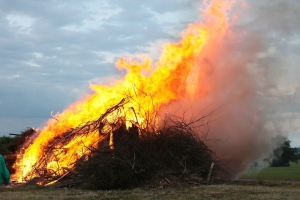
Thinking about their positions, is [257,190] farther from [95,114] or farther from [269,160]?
[269,160]

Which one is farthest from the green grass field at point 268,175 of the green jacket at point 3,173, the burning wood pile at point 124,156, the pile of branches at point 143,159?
the green jacket at point 3,173

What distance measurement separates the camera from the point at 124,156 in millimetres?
16641

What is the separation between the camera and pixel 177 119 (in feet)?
70.0

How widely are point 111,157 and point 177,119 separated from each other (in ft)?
18.5

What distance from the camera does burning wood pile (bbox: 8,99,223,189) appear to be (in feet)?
53.2

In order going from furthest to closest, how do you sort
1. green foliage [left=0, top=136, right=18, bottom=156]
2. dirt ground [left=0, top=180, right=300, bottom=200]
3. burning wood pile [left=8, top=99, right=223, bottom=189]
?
green foliage [left=0, top=136, right=18, bottom=156] → burning wood pile [left=8, top=99, right=223, bottom=189] → dirt ground [left=0, top=180, right=300, bottom=200]

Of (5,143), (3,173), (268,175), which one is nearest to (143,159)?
(3,173)

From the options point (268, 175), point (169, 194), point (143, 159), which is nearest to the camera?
point (169, 194)

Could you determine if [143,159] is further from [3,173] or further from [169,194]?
[3,173]

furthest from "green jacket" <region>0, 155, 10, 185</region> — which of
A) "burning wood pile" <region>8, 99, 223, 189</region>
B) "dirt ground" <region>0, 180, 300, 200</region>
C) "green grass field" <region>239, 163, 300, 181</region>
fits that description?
"green grass field" <region>239, 163, 300, 181</region>

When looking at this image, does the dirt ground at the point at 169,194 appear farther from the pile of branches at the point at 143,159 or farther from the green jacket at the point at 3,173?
the green jacket at the point at 3,173

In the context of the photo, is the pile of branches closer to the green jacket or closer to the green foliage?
the green jacket

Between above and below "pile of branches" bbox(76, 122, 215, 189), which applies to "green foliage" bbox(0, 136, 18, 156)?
above

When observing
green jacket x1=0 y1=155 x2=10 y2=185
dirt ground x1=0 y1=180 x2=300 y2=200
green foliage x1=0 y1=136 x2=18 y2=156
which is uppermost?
green foliage x1=0 y1=136 x2=18 y2=156
